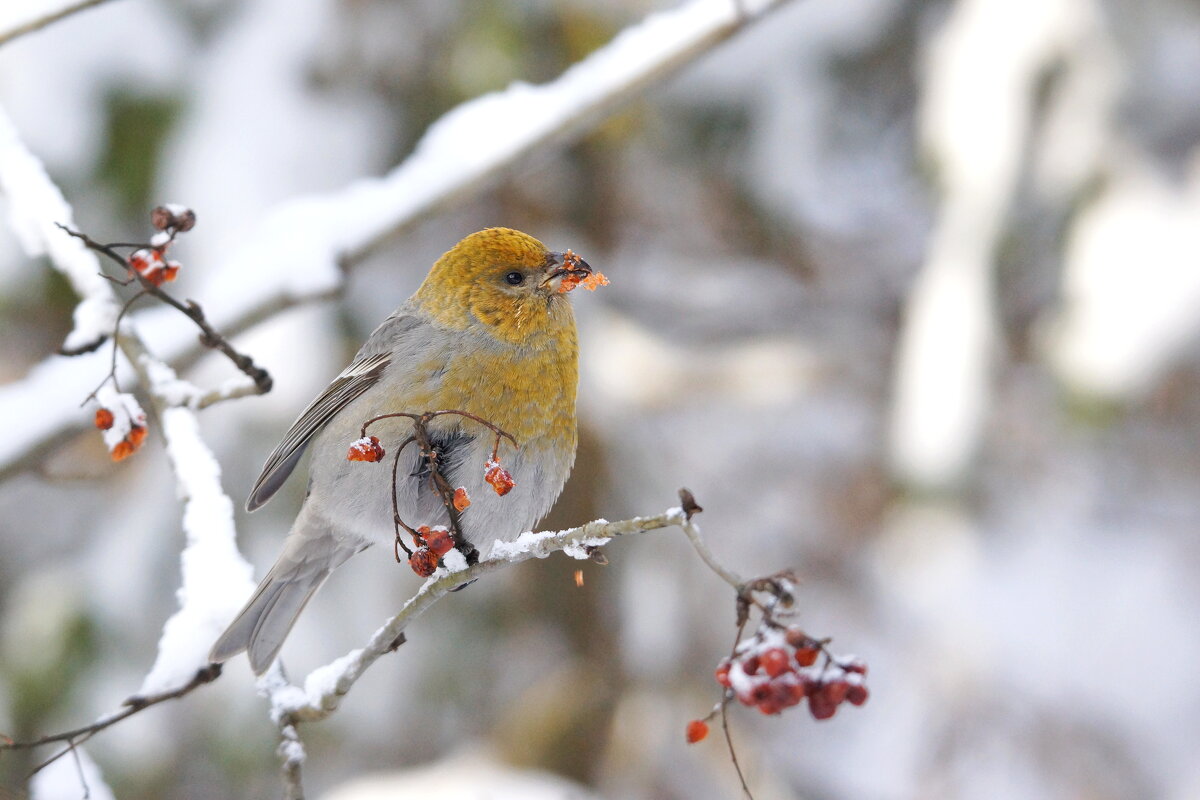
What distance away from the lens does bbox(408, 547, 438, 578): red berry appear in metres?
1.49

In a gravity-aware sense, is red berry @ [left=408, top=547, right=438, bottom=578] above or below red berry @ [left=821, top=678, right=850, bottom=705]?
above

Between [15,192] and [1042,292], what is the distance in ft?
18.4

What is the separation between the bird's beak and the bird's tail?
777 millimetres

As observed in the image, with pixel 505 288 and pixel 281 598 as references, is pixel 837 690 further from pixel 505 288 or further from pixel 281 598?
pixel 281 598

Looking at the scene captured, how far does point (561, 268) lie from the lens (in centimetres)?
189

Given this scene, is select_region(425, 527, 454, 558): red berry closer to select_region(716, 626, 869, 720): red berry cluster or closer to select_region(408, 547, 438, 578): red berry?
select_region(408, 547, 438, 578): red berry

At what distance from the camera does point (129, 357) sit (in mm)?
1626

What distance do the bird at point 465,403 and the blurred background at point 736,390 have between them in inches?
52.8

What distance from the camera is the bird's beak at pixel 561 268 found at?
1.80 meters

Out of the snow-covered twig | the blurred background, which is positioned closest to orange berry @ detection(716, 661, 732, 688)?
the snow-covered twig

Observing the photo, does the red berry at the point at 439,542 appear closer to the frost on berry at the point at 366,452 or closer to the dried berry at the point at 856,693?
the frost on berry at the point at 366,452

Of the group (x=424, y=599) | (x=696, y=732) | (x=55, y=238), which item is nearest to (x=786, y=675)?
(x=696, y=732)

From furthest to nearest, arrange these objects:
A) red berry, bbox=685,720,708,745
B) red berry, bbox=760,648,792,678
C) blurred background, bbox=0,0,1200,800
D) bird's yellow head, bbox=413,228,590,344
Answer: blurred background, bbox=0,0,1200,800 < bird's yellow head, bbox=413,228,590,344 < red berry, bbox=685,720,708,745 < red berry, bbox=760,648,792,678

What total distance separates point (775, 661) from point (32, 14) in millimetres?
1839
